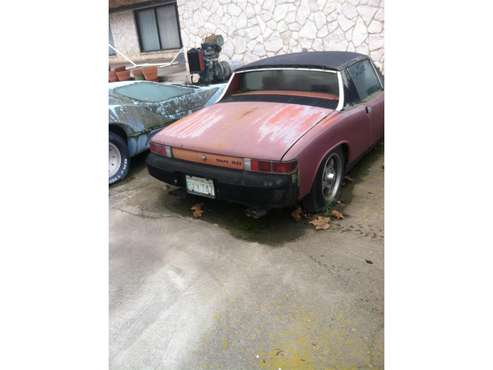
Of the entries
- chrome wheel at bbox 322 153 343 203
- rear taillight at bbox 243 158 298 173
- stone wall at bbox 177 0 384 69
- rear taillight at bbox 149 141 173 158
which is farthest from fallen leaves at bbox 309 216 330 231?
stone wall at bbox 177 0 384 69

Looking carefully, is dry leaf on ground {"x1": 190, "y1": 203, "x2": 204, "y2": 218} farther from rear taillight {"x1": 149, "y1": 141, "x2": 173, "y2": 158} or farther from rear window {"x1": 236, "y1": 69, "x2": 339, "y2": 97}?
rear window {"x1": 236, "y1": 69, "x2": 339, "y2": 97}

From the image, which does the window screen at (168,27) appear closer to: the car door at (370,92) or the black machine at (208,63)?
the black machine at (208,63)

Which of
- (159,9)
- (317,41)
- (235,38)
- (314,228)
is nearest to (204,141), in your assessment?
(314,228)

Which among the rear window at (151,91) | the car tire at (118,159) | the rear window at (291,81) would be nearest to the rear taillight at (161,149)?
the car tire at (118,159)

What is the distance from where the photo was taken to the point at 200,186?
320cm

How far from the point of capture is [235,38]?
9.40 meters

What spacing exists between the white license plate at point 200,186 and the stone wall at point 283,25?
247 inches

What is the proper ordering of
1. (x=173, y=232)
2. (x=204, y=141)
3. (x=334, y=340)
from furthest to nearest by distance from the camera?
(x=173, y=232) < (x=204, y=141) < (x=334, y=340)

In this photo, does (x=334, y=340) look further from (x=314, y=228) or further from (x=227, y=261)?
(x=314, y=228)

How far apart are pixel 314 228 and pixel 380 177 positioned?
1.39m

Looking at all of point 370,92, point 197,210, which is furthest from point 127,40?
point 197,210

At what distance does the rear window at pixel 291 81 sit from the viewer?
3703 millimetres

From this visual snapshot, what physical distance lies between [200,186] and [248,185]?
54 cm

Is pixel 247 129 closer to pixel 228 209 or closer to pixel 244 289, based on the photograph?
pixel 228 209
